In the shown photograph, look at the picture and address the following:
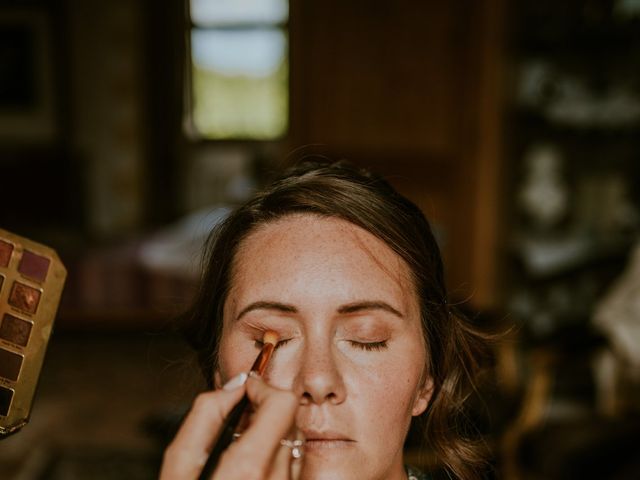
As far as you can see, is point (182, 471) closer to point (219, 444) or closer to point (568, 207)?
point (219, 444)

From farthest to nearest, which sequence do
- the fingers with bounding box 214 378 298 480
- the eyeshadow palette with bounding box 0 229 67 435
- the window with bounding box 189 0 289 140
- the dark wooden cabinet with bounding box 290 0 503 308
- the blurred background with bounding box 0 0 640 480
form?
the window with bounding box 189 0 289 140 → the dark wooden cabinet with bounding box 290 0 503 308 → the blurred background with bounding box 0 0 640 480 → the eyeshadow palette with bounding box 0 229 67 435 → the fingers with bounding box 214 378 298 480

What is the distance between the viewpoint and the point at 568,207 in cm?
355

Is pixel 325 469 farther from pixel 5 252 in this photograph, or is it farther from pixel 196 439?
pixel 5 252

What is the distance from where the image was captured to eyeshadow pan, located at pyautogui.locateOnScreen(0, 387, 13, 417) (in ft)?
→ 2.38

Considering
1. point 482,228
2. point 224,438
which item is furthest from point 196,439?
point 482,228

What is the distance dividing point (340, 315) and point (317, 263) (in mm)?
79

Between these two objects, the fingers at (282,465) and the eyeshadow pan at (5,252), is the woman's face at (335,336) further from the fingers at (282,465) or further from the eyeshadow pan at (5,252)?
the eyeshadow pan at (5,252)

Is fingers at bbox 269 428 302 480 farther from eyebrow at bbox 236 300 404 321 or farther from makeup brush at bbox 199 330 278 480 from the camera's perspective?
eyebrow at bbox 236 300 404 321

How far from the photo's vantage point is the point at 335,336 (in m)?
0.94

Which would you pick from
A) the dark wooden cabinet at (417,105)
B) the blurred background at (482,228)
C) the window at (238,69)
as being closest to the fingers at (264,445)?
the blurred background at (482,228)

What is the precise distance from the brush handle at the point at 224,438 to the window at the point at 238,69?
20.3 ft

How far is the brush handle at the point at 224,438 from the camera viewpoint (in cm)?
64

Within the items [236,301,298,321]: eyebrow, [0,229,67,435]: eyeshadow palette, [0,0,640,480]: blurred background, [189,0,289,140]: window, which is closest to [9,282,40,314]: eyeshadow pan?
[0,229,67,435]: eyeshadow palette

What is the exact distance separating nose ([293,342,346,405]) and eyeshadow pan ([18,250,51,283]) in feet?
1.10
